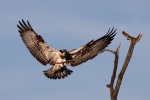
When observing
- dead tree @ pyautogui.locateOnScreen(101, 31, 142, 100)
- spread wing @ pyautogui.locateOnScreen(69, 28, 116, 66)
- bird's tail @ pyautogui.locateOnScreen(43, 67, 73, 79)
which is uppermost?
spread wing @ pyautogui.locateOnScreen(69, 28, 116, 66)

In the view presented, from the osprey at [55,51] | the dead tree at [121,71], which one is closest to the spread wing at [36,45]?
the osprey at [55,51]

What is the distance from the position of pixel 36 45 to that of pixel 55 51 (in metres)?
1.28

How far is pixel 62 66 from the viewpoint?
687 inches

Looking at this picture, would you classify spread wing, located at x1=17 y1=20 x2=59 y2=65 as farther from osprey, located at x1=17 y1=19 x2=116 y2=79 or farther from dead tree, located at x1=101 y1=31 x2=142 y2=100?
dead tree, located at x1=101 y1=31 x2=142 y2=100

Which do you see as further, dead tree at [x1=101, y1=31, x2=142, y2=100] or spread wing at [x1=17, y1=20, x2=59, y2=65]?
spread wing at [x1=17, y1=20, x2=59, y2=65]

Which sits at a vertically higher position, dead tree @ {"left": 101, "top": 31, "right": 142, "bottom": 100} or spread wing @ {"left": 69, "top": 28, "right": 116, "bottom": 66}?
spread wing @ {"left": 69, "top": 28, "right": 116, "bottom": 66}

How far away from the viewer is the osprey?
17.2 meters

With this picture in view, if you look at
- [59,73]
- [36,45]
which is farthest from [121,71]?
[36,45]

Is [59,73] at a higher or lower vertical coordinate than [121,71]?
higher

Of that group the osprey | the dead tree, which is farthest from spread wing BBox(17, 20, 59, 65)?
the dead tree

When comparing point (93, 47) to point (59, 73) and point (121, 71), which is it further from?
point (121, 71)

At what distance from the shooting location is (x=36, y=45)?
18.7 m

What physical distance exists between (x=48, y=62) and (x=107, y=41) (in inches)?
85.3

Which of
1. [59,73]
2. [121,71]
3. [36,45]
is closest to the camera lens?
[121,71]
